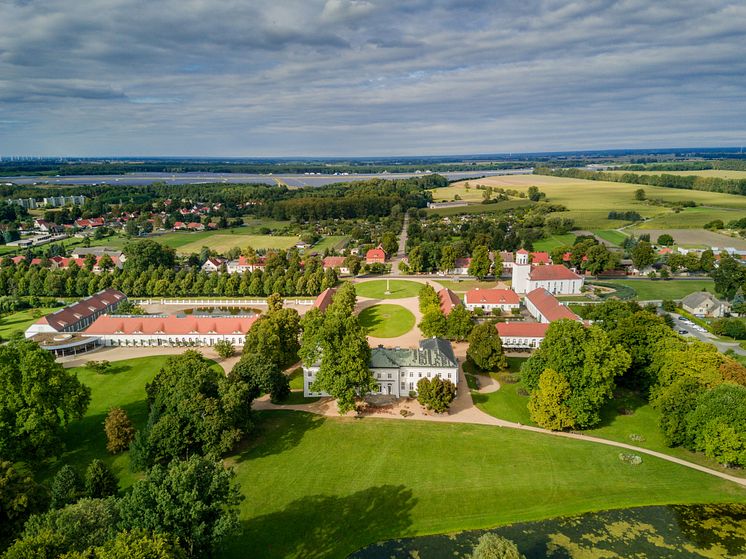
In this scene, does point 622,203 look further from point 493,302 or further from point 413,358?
point 413,358

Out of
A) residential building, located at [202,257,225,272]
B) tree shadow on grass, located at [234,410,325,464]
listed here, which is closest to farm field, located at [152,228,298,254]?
residential building, located at [202,257,225,272]

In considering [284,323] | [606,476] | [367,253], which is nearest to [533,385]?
[606,476]

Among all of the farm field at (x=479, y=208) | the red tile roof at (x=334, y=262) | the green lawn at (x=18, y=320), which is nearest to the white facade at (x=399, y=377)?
the green lawn at (x=18, y=320)

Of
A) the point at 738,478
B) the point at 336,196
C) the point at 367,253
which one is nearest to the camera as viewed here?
the point at 738,478

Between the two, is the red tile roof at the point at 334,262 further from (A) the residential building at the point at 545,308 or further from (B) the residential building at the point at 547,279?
(A) the residential building at the point at 545,308

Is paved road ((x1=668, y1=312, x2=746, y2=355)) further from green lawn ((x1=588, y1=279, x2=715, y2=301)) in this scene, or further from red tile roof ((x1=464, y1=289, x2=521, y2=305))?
red tile roof ((x1=464, y1=289, x2=521, y2=305))

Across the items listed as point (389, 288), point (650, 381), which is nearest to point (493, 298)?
point (389, 288)

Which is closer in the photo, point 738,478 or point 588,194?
point 738,478

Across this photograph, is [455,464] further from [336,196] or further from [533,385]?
[336,196]
